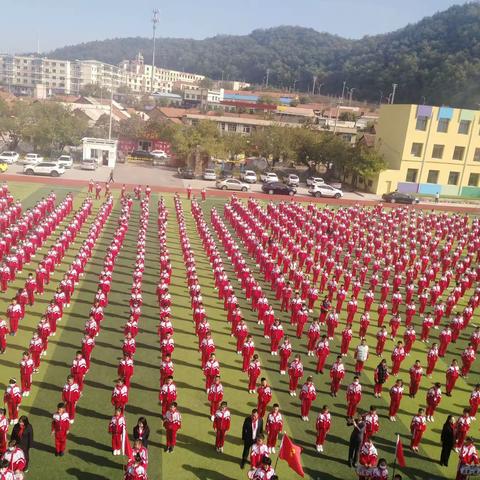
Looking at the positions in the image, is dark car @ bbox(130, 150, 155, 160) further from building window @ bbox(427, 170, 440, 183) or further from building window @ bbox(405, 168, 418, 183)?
building window @ bbox(427, 170, 440, 183)

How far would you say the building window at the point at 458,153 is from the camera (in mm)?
46250

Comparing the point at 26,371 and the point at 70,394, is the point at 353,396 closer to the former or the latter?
the point at 70,394

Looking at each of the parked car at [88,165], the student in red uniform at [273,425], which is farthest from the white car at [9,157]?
the student in red uniform at [273,425]

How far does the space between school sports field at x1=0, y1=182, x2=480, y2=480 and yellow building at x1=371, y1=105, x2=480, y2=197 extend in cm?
3014

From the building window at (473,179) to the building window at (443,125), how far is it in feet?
17.1

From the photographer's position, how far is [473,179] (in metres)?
47.6

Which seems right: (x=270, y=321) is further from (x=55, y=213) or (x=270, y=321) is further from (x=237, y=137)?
(x=237, y=137)

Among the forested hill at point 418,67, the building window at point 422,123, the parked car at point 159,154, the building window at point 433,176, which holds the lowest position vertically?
the parked car at point 159,154

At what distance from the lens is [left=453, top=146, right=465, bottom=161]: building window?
46.2 meters

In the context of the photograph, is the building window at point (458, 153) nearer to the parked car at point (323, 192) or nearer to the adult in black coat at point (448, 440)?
the parked car at point (323, 192)

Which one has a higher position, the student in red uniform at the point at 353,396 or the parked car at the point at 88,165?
the student in red uniform at the point at 353,396

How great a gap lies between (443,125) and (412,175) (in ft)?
16.2

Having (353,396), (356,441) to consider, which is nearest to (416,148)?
(353,396)

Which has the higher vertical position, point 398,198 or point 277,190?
point 398,198
